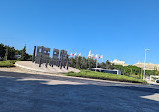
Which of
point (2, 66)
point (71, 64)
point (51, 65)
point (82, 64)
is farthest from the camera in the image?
point (82, 64)

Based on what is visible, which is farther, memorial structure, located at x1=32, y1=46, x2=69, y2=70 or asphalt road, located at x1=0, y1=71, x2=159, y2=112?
memorial structure, located at x1=32, y1=46, x2=69, y2=70

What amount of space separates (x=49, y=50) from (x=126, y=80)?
16913 millimetres

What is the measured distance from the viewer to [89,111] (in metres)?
3.98

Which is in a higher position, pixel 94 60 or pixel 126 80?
pixel 94 60

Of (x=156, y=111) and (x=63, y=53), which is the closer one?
(x=156, y=111)

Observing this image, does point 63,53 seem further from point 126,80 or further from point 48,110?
point 48,110

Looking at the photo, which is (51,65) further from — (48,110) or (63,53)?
(48,110)

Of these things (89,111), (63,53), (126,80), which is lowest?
(126,80)

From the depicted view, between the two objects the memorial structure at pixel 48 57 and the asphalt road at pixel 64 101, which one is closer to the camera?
the asphalt road at pixel 64 101

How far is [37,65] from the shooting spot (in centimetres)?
2477

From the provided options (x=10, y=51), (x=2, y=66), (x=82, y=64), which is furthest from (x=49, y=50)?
(x=82, y=64)

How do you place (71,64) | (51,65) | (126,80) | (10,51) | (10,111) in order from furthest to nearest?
(71,64) → (10,51) → (51,65) → (126,80) → (10,111)

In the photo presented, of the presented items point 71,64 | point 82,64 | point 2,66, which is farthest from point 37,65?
point 82,64

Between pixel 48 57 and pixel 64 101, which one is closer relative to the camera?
pixel 64 101
